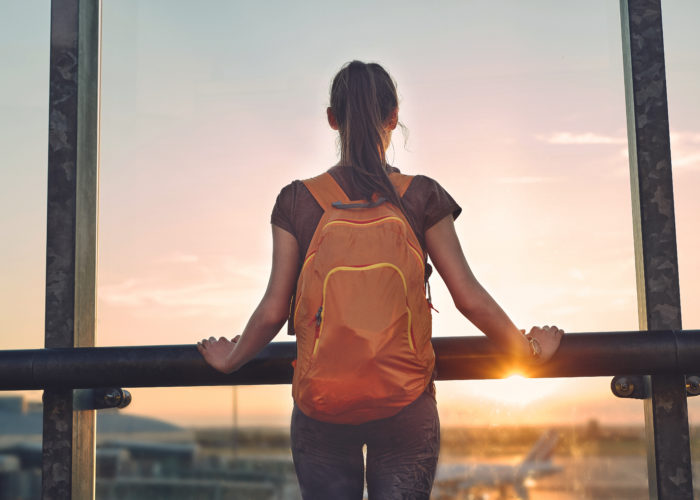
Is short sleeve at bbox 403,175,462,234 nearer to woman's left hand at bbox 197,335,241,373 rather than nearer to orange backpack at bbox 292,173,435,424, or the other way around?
orange backpack at bbox 292,173,435,424

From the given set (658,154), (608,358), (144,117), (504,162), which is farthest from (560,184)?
(144,117)

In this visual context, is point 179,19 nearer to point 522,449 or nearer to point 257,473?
point 257,473

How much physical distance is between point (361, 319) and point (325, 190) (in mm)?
399

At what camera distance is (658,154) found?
2383mm

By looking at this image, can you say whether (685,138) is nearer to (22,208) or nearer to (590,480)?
(590,480)

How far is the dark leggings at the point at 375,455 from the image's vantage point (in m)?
1.79

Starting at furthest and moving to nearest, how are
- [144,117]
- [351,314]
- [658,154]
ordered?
[144,117] → [658,154] → [351,314]

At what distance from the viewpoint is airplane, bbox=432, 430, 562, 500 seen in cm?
259

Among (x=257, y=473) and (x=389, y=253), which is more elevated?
(x=389, y=253)

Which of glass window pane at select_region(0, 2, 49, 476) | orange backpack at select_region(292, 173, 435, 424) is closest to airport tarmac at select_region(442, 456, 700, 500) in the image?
orange backpack at select_region(292, 173, 435, 424)

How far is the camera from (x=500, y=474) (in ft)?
8.80

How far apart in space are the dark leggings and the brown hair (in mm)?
596

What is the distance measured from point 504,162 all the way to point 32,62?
2.09 m

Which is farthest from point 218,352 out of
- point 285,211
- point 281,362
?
point 285,211
